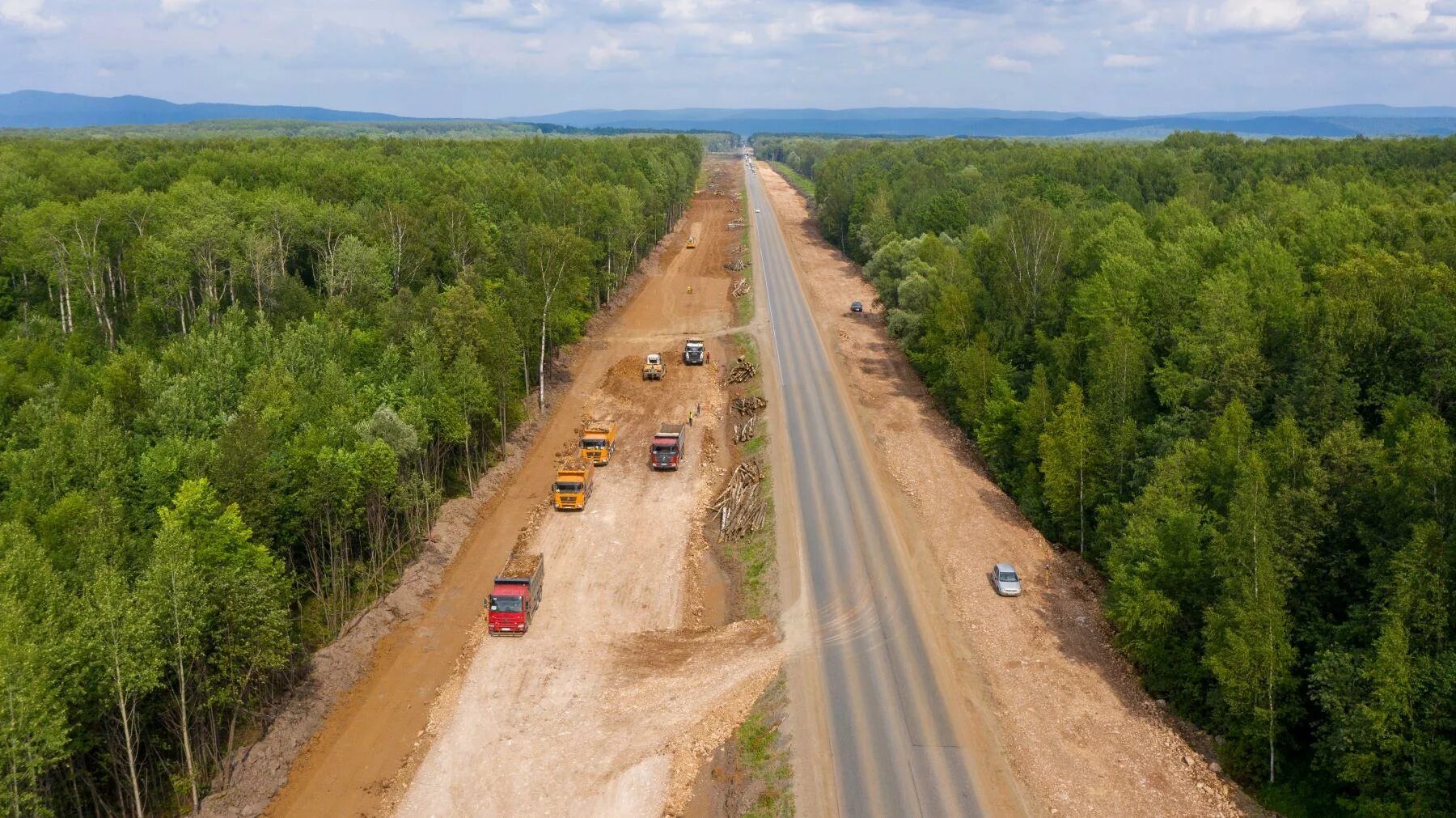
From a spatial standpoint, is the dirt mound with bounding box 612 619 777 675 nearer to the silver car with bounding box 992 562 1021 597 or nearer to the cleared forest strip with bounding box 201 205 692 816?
the cleared forest strip with bounding box 201 205 692 816

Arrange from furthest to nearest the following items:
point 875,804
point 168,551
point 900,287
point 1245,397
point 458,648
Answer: point 900,287, point 1245,397, point 458,648, point 875,804, point 168,551

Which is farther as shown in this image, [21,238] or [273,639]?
[21,238]

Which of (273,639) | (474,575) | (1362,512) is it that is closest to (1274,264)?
(1362,512)

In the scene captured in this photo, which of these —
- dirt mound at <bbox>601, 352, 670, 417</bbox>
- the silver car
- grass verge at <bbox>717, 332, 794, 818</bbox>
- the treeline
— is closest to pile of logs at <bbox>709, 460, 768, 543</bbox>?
grass verge at <bbox>717, 332, 794, 818</bbox>

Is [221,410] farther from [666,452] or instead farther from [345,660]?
[666,452]

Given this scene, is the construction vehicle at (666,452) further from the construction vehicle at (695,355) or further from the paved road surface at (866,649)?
the construction vehicle at (695,355)

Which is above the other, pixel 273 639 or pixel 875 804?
pixel 273 639

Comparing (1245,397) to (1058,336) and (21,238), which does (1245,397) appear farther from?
(21,238)
